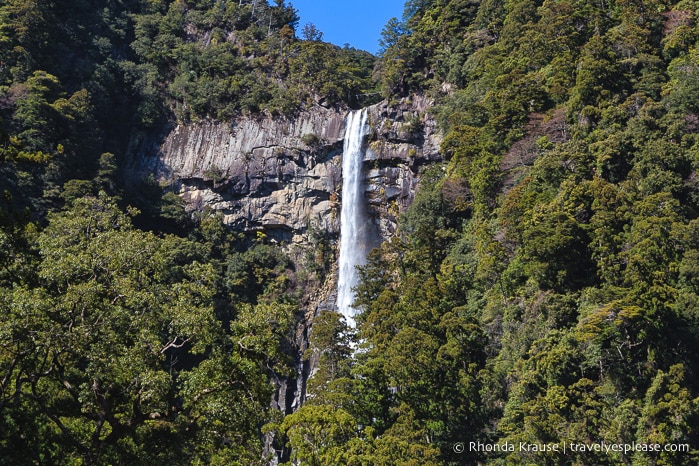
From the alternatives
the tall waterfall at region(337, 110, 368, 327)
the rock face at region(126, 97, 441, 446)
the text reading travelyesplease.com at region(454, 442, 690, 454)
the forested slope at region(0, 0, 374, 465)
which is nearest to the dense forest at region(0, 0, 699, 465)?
the forested slope at region(0, 0, 374, 465)

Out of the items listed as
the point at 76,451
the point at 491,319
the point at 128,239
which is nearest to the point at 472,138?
the point at 491,319

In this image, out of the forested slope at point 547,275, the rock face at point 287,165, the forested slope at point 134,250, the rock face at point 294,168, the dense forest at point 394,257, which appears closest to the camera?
the forested slope at point 134,250

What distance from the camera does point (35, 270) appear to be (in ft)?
38.7

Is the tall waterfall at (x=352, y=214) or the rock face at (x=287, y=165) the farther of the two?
the rock face at (x=287, y=165)

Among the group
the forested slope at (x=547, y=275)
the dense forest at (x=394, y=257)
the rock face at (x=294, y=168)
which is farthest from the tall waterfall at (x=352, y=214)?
the forested slope at (x=547, y=275)

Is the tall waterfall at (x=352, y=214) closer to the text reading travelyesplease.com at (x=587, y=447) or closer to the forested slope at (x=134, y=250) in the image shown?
the forested slope at (x=134, y=250)

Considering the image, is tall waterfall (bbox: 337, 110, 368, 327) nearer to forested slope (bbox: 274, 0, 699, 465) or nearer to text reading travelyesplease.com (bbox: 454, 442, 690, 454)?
forested slope (bbox: 274, 0, 699, 465)

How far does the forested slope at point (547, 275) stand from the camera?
1892cm

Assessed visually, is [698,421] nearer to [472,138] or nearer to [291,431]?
[291,431]

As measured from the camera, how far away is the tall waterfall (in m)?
38.7

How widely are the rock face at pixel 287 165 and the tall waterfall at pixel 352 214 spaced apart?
546 mm

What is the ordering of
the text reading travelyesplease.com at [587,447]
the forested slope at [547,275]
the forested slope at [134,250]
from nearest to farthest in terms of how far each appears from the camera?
the forested slope at [134,250]
the text reading travelyesplease.com at [587,447]
the forested slope at [547,275]

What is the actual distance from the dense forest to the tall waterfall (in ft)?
8.07

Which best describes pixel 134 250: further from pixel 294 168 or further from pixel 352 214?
pixel 294 168
